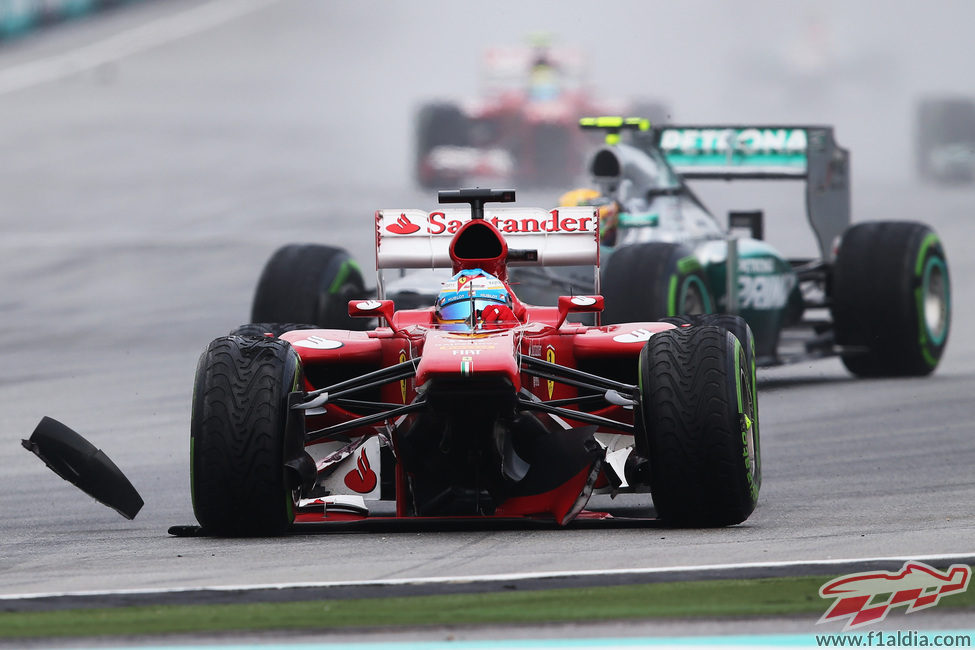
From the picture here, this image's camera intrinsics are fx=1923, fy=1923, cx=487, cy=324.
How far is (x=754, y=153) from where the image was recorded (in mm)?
17703

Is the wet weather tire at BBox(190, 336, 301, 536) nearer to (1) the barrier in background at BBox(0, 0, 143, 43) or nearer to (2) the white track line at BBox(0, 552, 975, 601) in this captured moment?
(2) the white track line at BBox(0, 552, 975, 601)

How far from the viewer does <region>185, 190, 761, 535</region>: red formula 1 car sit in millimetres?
9148

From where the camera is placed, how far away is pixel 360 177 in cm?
3919

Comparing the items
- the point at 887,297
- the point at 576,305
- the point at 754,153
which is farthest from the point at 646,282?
the point at 576,305

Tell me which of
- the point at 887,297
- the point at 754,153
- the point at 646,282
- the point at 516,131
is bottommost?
the point at 887,297

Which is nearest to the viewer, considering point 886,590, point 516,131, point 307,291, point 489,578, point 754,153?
point 886,590

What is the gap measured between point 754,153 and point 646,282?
3650 millimetres

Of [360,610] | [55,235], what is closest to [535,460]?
[360,610]

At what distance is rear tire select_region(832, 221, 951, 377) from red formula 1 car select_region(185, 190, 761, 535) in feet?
19.9

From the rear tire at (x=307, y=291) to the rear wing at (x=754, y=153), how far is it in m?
3.73

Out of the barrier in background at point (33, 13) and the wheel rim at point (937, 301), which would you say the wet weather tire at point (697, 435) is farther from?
the barrier in background at point (33, 13)

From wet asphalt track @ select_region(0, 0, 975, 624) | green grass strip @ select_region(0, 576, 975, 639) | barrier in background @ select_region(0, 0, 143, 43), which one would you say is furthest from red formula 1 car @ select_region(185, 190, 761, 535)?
barrier in background @ select_region(0, 0, 143, 43)

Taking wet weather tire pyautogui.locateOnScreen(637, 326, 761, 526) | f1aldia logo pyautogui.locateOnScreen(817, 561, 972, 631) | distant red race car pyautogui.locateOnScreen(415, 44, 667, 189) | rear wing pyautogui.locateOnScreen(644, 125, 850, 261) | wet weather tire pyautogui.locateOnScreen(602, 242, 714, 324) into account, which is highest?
distant red race car pyautogui.locateOnScreen(415, 44, 667, 189)

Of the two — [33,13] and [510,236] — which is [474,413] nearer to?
[510,236]
